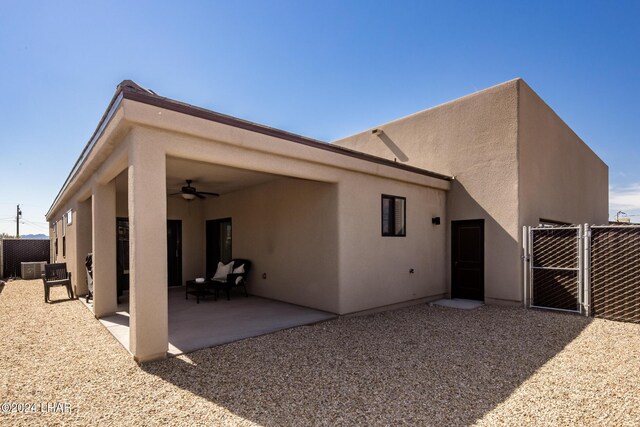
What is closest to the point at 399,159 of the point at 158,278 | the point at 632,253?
the point at 632,253

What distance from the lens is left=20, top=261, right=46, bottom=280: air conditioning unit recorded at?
14.0 m

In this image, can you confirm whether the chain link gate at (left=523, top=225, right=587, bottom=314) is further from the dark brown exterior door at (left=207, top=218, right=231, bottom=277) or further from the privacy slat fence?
the dark brown exterior door at (left=207, top=218, right=231, bottom=277)

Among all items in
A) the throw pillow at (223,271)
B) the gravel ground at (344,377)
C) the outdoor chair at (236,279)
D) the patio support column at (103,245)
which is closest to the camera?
the gravel ground at (344,377)

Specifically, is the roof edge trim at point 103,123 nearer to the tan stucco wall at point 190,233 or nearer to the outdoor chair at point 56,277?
the outdoor chair at point 56,277

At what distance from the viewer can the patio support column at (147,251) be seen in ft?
13.1

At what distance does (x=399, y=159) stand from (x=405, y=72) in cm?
260

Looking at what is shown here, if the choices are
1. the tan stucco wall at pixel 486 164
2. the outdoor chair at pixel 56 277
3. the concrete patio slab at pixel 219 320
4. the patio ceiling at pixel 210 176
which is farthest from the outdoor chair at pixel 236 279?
the tan stucco wall at pixel 486 164

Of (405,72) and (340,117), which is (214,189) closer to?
(340,117)

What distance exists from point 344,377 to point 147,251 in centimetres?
282

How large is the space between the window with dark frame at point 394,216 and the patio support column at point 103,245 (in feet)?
18.4

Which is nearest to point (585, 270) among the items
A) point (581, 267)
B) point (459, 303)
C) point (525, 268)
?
point (581, 267)

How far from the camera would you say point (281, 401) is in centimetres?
323

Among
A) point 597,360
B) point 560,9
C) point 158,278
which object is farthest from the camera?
point 560,9

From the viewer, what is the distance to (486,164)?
27.7 feet
